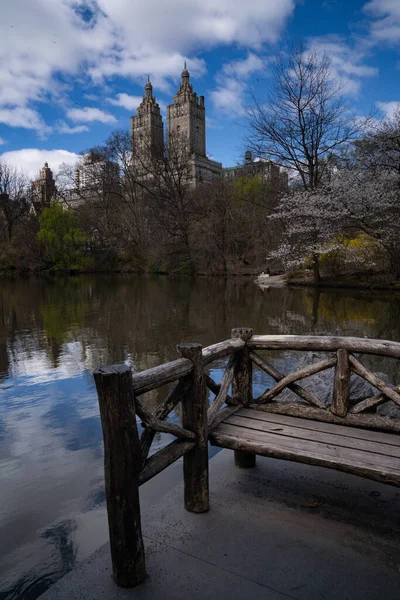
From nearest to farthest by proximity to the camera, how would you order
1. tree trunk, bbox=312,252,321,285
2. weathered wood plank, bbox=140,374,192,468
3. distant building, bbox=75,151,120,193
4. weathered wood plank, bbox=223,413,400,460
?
weathered wood plank, bbox=140,374,192,468 < weathered wood plank, bbox=223,413,400,460 < tree trunk, bbox=312,252,321,285 < distant building, bbox=75,151,120,193

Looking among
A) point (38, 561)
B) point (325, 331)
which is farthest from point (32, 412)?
point (325, 331)

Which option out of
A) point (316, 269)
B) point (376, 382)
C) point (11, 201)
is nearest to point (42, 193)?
point (11, 201)

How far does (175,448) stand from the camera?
10.4 feet

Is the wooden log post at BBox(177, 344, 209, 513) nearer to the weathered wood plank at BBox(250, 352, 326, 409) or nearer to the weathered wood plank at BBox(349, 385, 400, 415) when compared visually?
the weathered wood plank at BBox(250, 352, 326, 409)

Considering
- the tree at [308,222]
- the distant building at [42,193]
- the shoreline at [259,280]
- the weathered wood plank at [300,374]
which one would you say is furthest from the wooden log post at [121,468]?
the distant building at [42,193]

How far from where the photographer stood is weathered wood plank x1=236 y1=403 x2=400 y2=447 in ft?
11.4

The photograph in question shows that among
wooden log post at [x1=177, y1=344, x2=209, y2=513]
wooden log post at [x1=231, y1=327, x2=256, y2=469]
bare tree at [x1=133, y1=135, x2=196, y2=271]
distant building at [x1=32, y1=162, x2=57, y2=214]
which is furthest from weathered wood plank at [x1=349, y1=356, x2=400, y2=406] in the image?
distant building at [x1=32, y1=162, x2=57, y2=214]

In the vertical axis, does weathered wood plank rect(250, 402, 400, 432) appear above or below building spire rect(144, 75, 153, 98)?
below

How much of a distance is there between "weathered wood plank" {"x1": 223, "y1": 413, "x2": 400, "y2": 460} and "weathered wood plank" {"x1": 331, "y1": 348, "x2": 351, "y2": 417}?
0.55ft

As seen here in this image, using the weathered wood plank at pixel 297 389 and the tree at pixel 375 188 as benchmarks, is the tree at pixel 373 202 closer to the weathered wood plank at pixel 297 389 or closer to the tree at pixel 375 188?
the tree at pixel 375 188

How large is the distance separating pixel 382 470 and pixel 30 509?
10.7ft

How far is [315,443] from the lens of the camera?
11.1 ft

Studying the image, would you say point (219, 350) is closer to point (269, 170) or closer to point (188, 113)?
point (269, 170)

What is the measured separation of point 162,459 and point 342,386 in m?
1.84
